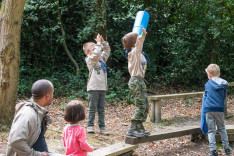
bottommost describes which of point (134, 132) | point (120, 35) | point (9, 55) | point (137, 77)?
point (134, 132)

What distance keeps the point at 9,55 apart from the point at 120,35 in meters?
7.37

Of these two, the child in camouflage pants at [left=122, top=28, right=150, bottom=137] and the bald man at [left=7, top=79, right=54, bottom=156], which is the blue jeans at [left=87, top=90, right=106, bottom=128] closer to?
the child in camouflage pants at [left=122, top=28, right=150, bottom=137]

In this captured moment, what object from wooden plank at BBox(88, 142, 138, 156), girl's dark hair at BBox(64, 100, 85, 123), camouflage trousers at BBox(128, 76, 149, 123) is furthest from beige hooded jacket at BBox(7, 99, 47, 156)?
camouflage trousers at BBox(128, 76, 149, 123)

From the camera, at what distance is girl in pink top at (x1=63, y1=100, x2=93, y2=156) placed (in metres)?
3.20

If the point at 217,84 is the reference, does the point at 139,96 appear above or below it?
below

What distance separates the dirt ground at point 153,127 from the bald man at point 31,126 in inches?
75.6

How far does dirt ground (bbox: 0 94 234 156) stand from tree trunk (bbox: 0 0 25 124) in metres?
0.47

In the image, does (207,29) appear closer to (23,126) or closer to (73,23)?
(73,23)

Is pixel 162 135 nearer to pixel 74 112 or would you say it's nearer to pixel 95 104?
pixel 95 104

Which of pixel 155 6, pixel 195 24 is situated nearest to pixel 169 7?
pixel 155 6

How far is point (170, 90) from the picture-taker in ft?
38.7

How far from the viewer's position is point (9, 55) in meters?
5.47

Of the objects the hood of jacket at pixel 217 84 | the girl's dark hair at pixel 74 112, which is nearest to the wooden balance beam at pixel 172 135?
the hood of jacket at pixel 217 84

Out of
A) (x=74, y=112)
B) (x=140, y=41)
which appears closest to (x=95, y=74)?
(x=140, y=41)
